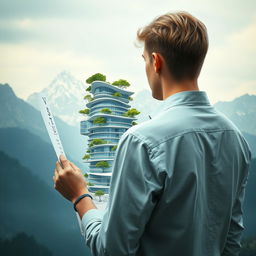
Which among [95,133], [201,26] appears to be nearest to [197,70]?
[201,26]

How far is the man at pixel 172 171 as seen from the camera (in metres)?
0.43

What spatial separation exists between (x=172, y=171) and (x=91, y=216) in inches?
5.6

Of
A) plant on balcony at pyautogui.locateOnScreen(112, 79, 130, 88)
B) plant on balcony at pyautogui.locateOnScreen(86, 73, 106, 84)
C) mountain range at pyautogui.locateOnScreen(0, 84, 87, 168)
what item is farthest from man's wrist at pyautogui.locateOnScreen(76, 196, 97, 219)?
mountain range at pyautogui.locateOnScreen(0, 84, 87, 168)

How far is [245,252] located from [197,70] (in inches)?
449

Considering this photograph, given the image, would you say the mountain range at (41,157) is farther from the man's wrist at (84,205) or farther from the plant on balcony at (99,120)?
the man's wrist at (84,205)

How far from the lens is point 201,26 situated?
492 mm

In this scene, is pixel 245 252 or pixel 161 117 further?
pixel 245 252

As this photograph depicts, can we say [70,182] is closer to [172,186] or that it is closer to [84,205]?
[84,205]

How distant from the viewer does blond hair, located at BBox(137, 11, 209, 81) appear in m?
0.47

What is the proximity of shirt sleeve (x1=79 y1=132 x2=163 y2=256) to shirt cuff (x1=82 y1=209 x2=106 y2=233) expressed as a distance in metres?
0.05

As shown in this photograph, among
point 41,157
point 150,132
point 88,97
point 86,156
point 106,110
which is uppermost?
point 150,132

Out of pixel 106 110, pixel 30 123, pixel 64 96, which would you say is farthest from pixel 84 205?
pixel 30 123

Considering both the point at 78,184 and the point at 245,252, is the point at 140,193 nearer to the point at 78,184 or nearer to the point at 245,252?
the point at 78,184

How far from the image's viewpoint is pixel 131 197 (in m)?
0.42
